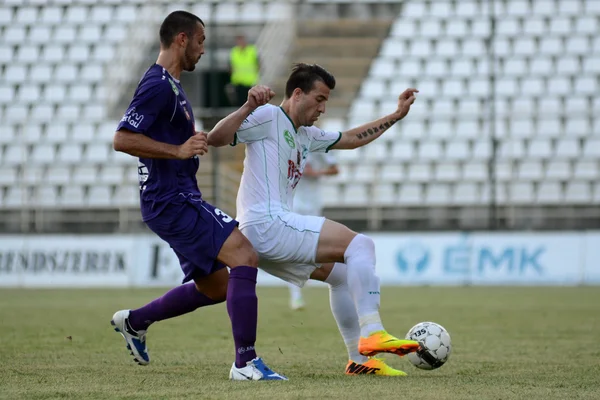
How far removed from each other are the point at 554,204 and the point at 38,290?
10.0 meters

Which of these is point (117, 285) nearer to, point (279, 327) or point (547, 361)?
point (279, 327)

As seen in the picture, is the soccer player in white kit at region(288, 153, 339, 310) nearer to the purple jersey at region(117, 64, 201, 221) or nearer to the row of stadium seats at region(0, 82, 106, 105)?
the purple jersey at region(117, 64, 201, 221)

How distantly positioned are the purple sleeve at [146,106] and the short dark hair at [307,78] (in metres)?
Result: 0.86

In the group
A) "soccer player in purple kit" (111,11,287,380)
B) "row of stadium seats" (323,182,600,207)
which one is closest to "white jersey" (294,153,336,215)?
"soccer player in purple kit" (111,11,287,380)

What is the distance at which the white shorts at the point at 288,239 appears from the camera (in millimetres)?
5906

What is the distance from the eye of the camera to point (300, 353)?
24.8 feet

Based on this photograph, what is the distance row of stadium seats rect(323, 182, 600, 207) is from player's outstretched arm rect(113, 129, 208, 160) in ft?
49.9

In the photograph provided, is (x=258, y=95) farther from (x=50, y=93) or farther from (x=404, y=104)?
(x=50, y=93)

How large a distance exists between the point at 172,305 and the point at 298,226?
1082 millimetres

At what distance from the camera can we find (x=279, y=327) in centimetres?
1001

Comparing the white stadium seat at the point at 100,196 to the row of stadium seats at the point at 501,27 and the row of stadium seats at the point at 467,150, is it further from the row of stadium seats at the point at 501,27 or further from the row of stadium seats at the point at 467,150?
the row of stadium seats at the point at 501,27

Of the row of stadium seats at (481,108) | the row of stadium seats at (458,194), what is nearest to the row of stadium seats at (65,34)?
the row of stadium seats at (481,108)

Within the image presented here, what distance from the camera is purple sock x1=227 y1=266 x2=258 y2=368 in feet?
18.6

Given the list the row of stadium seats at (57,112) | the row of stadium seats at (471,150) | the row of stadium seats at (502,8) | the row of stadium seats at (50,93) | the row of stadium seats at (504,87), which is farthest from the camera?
the row of stadium seats at (502,8)
